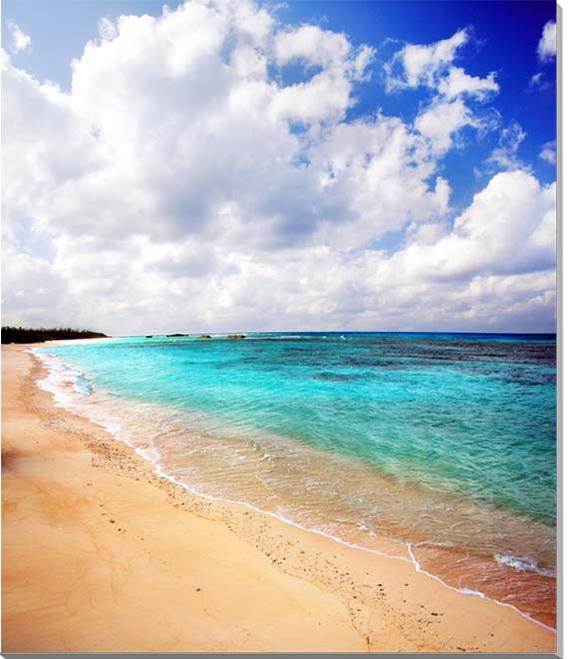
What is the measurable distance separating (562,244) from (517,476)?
4.28 metres

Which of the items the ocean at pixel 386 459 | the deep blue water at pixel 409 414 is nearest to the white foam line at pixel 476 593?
the ocean at pixel 386 459

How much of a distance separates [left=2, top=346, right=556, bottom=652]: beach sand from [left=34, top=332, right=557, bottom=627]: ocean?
41cm

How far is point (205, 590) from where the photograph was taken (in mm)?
2896

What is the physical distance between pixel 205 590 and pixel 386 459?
4.46 m

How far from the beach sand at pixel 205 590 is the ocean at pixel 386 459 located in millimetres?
410

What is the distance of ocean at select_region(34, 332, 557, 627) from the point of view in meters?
3.89

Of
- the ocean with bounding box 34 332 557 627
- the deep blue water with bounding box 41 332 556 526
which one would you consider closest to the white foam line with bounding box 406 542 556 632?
the ocean with bounding box 34 332 557 627

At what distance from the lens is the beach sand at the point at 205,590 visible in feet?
8.54

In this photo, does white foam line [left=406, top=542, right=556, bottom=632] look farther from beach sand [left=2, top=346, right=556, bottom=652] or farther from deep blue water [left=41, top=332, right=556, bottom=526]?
deep blue water [left=41, top=332, right=556, bottom=526]

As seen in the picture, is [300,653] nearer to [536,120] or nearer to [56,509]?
[56,509]

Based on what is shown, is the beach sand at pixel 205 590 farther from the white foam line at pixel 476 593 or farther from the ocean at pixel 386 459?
the ocean at pixel 386 459

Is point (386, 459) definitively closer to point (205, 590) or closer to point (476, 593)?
point (476, 593)

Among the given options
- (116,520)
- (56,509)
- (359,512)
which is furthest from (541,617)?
(56,509)

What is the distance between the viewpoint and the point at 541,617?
120 inches
